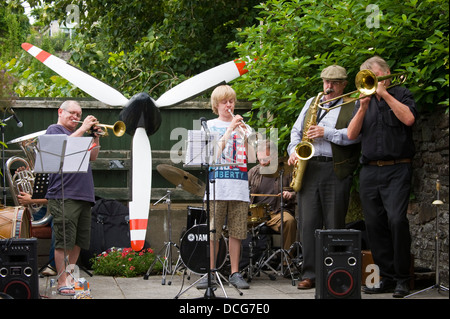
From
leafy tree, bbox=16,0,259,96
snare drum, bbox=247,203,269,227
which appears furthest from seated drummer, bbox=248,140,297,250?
leafy tree, bbox=16,0,259,96

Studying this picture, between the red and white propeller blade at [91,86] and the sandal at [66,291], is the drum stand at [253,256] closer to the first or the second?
the sandal at [66,291]

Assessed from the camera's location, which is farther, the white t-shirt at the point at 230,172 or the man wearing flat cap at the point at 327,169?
the white t-shirt at the point at 230,172

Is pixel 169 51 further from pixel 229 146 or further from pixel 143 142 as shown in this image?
pixel 229 146

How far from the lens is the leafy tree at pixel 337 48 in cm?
576

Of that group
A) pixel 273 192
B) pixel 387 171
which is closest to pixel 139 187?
pixel 273 192

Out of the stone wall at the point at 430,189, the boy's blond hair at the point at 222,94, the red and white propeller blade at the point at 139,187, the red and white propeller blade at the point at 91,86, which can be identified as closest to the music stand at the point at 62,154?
the boy's blond hair at the point at 222,94

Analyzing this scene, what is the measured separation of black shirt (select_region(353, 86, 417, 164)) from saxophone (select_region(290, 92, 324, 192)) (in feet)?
1.77

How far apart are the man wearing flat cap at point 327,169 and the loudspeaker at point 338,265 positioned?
0.89 m

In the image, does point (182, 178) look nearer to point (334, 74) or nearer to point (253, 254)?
point (253, 254)

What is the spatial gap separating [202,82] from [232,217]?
6.15 feet

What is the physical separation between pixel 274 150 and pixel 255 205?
2.07ft

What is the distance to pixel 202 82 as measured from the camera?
24.8ft

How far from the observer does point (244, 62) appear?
7727 millimetres

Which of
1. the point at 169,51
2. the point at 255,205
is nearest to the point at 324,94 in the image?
the point at 255,205
